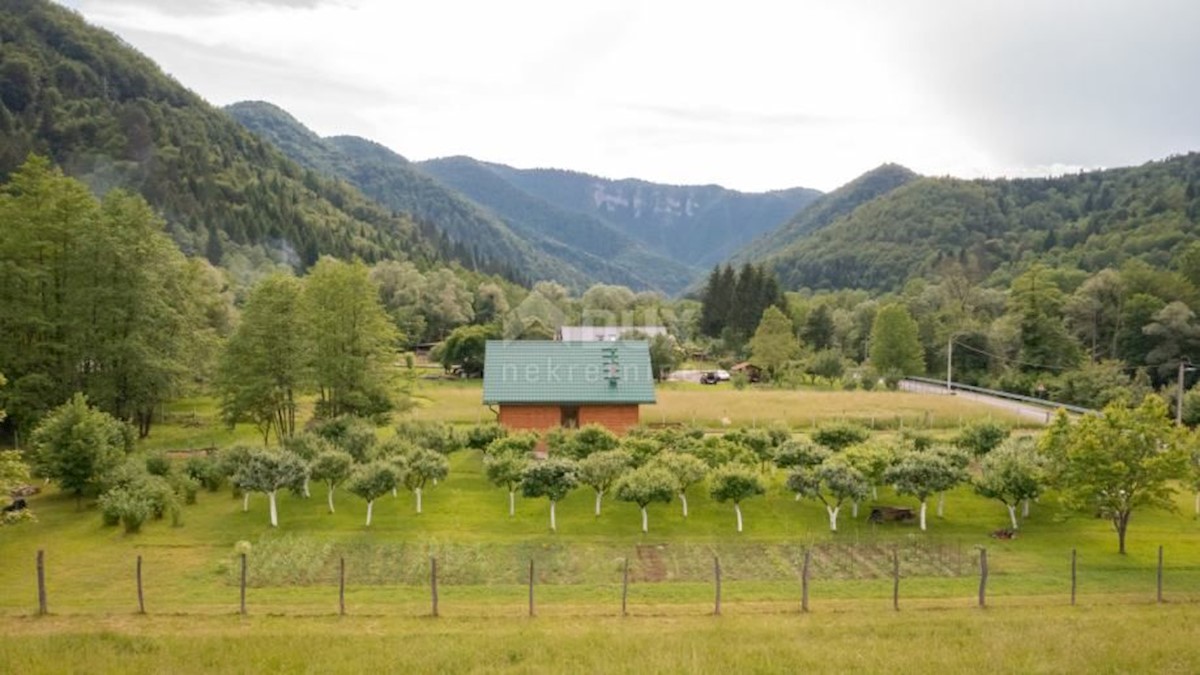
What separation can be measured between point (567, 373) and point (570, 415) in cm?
269

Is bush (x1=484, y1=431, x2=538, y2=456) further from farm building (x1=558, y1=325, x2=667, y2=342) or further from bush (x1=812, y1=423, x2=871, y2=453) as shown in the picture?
farm building (x1=558, y1=325, x2=667, y2=342)

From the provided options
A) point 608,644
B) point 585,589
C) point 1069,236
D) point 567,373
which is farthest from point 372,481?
point 1069,236

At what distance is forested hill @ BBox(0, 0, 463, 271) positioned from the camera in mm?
141375

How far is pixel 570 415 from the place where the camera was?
49.4 metres

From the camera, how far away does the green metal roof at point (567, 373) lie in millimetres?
48812

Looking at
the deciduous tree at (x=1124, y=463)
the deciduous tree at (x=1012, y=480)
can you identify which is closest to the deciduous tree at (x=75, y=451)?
the deciduous tree at (x=1012, y=480)

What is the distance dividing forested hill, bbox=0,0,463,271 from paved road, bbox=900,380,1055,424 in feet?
359

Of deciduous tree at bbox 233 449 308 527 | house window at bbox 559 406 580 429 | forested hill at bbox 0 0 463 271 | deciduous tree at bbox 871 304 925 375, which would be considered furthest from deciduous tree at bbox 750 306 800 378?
forested hill at bbox 0 0 463 271

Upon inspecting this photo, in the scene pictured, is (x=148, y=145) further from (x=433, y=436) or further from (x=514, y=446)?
(x=514, y=446)

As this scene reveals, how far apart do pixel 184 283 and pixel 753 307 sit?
76.9 m

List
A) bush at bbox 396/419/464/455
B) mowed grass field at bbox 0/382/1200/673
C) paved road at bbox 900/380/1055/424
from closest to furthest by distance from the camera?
mowed grass field at bbox 0/382/1200/673 < bush at bbox 396/419/464/455 < paved road at bbox 900/380/1055/424

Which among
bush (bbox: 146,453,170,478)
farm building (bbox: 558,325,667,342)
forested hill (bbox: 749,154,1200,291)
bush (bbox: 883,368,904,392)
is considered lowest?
bush (bbox: 146,453,170,478)

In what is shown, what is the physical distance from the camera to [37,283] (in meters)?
41.1

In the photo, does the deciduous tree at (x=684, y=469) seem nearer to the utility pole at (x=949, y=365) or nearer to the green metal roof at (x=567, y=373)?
the green metal roof at (x=567, y=373)
